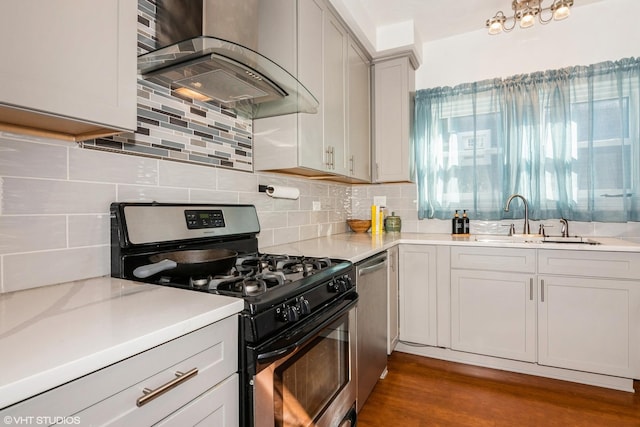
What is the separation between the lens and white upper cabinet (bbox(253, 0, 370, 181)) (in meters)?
1.88

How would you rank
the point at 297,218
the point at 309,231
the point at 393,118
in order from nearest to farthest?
the point at 297,218 < the point at 309,231 < the point at 393,118

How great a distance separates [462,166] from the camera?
115 inches

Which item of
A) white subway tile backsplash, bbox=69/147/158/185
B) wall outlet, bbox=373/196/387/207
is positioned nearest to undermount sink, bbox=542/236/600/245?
wall outlet, bbox=373/196/387/207

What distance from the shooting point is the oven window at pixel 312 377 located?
105 cm

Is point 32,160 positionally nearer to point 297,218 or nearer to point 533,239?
point 297,218

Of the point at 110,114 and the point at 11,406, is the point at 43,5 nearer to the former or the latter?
the point at 110,114

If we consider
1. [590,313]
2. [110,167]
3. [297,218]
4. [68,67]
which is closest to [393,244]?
[297,218]

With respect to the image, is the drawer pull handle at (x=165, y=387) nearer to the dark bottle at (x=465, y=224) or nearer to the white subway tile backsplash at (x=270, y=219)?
the white subway tile backsplash at (x=270, y=219)

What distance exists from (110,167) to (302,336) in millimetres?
924

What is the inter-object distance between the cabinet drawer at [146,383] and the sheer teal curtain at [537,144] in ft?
8.24

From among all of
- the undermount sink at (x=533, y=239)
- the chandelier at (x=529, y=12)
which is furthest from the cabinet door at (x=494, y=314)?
the chandelier at (x=529, y=12)

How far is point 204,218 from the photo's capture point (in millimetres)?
1530

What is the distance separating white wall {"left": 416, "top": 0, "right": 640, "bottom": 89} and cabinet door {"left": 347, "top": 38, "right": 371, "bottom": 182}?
0.67 m

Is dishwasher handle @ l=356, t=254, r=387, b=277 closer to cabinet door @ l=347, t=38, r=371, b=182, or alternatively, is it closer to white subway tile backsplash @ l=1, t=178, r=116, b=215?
cabinet door @ l=347, t=38, r=371, b=182
